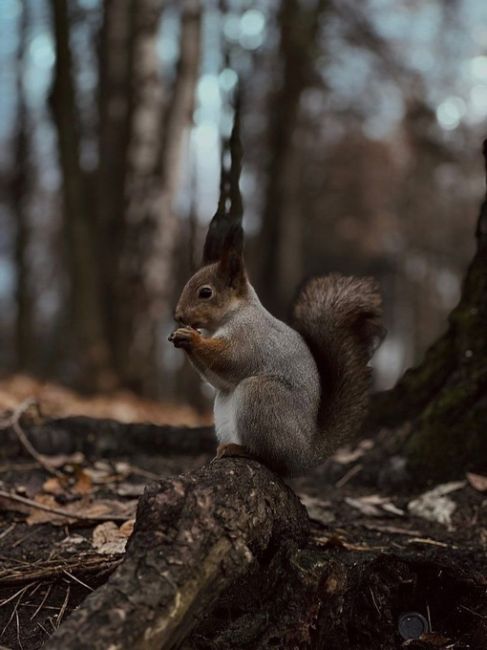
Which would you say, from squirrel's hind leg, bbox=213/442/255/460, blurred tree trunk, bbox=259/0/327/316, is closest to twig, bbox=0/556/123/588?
squirrel's hind leg, bbox=213/442/255/460

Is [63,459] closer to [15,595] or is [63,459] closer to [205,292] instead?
[205,292]

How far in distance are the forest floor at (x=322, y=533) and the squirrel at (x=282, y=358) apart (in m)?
0.34

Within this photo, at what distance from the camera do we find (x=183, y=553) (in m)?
1.66

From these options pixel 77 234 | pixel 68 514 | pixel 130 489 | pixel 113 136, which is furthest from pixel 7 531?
pixel 113 136

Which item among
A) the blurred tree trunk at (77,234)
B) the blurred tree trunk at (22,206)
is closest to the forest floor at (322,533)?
the blurred tree trunk at (77,234)

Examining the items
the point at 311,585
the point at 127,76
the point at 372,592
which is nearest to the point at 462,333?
the point at 372,592

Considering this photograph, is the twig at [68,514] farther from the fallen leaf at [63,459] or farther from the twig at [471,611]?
the twig at [471,611]

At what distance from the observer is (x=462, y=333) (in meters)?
3.22

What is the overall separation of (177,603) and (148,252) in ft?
19.8

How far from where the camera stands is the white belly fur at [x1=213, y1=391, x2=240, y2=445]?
7.93 ft

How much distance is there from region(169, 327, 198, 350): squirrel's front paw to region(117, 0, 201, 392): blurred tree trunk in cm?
485

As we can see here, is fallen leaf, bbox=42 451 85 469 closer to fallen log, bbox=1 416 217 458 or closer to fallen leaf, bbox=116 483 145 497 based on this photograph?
fallen log, bbox=1 416 217 458

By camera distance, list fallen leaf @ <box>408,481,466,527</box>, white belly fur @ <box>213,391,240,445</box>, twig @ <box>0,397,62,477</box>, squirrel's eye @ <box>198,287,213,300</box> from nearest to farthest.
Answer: white belly fur @ <box>213,391,240,445</box> < squirrel's eye @ <box>198,287,213,300</box> < fallen leaf @ <box>408,481,466,527</box> < twig @ <box>0,397,62,477</box>

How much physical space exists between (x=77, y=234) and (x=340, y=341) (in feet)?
15.3
